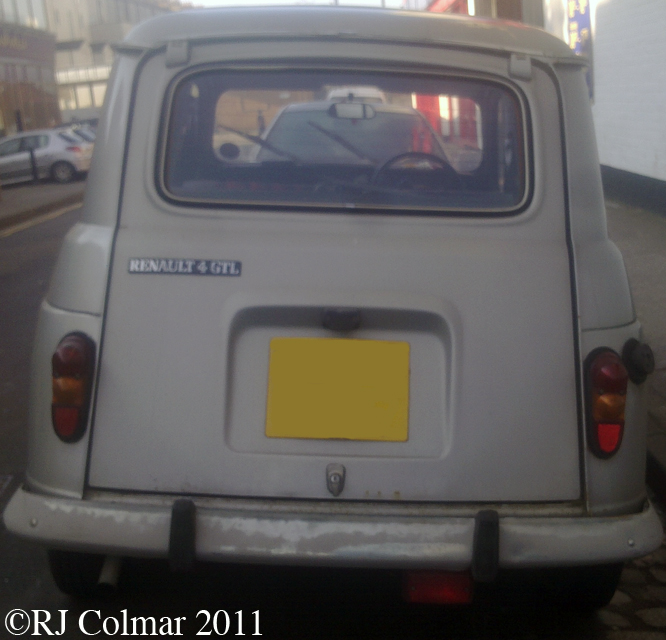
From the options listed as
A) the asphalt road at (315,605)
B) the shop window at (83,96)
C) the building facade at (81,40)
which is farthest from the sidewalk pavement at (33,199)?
the building facade at (81,40)

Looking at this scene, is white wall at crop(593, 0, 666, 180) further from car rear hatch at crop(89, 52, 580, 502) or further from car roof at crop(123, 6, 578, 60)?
car rear hatch at crop(89, 52, 580, 502)

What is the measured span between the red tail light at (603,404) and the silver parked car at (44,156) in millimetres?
23032

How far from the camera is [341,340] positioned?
8.51 feet

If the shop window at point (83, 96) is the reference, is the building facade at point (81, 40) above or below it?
above

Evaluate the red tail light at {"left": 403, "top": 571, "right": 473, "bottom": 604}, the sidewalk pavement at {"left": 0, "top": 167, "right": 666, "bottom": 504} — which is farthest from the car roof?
the red tail light at {"left": 403, "top": 571, "right": 473, "bottom": 604}

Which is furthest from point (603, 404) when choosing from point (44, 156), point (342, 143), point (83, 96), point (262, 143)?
point (83, 96)

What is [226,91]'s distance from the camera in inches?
114

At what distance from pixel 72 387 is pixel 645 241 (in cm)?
870

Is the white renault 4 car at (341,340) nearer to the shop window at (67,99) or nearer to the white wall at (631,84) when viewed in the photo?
the white wall at (631,84)

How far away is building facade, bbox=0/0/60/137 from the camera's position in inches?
1599

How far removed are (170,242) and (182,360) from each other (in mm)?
361

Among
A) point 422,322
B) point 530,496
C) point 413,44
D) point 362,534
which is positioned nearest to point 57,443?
point 362,534

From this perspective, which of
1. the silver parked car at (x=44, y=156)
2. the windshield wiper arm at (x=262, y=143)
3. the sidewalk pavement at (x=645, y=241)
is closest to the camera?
the windshield wiper arm at (x=262, y=143)

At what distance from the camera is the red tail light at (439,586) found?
250cm
